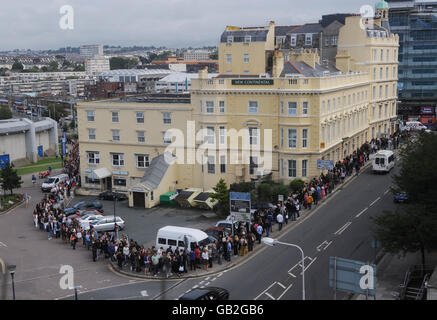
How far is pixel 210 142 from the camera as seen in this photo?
172 ft

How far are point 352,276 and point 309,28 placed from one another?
60.0 metres

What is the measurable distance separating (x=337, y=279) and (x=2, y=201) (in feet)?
131

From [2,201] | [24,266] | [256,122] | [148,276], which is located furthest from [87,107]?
[148,276]

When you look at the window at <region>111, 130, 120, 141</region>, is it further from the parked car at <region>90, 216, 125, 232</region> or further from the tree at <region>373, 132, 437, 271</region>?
the tree at <region>373, 132, 437, 271</region>

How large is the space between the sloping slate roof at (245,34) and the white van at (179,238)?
124 feet

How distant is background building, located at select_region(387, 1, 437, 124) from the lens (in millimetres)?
96688

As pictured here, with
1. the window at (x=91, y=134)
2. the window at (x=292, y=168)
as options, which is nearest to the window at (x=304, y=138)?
the window at (x=292, y=168)

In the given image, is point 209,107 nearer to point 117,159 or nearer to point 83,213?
point 117,159

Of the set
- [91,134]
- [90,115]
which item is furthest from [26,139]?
[90,115]

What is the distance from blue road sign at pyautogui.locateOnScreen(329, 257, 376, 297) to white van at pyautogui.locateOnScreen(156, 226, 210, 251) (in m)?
12.4

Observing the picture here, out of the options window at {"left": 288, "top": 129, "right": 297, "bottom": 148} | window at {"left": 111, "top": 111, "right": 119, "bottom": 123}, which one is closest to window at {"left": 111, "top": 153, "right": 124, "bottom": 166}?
window at {"left": 111, "top": 111, "right": 119, "bottom": 123}

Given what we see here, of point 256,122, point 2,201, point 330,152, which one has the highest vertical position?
point 256,122

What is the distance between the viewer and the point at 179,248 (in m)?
33.7
